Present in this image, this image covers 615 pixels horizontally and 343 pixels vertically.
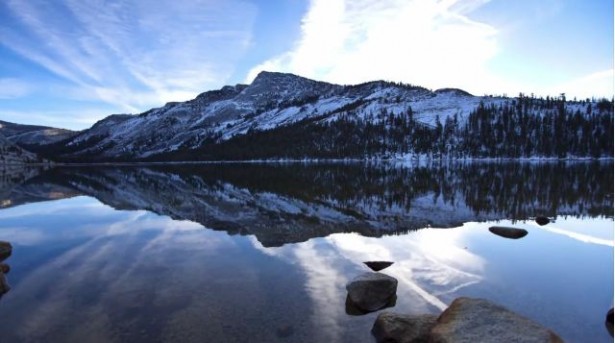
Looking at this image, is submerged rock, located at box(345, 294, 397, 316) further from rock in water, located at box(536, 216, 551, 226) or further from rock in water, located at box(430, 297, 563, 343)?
rock in water, located at box(536, 216, 551, 226)

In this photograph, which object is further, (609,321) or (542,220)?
(542,220)

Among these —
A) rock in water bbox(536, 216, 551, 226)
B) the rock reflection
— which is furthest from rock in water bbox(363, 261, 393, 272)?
rock in water bbox(536, 216, 551, 226)

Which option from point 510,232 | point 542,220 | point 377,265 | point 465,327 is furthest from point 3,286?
point 542,220

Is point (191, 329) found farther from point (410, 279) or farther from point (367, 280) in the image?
point (410, 279)

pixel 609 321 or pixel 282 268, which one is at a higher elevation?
pixel 609 321

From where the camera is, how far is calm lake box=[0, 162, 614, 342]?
12.9 m

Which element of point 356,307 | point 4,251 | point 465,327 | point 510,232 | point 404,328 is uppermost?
point 465,327

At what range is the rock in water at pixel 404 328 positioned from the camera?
449 inches

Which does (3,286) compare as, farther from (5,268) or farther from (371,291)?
(371,291)

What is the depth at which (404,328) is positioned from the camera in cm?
1159

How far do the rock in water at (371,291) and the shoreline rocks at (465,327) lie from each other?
180cm

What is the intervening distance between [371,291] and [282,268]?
5818 mm

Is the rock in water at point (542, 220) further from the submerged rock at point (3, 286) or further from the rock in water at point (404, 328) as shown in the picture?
the submerged rock at point (3, 286)

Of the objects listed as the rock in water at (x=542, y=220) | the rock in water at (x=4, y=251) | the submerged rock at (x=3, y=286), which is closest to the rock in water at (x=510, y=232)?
the rock in water at (x=542, y=220)
